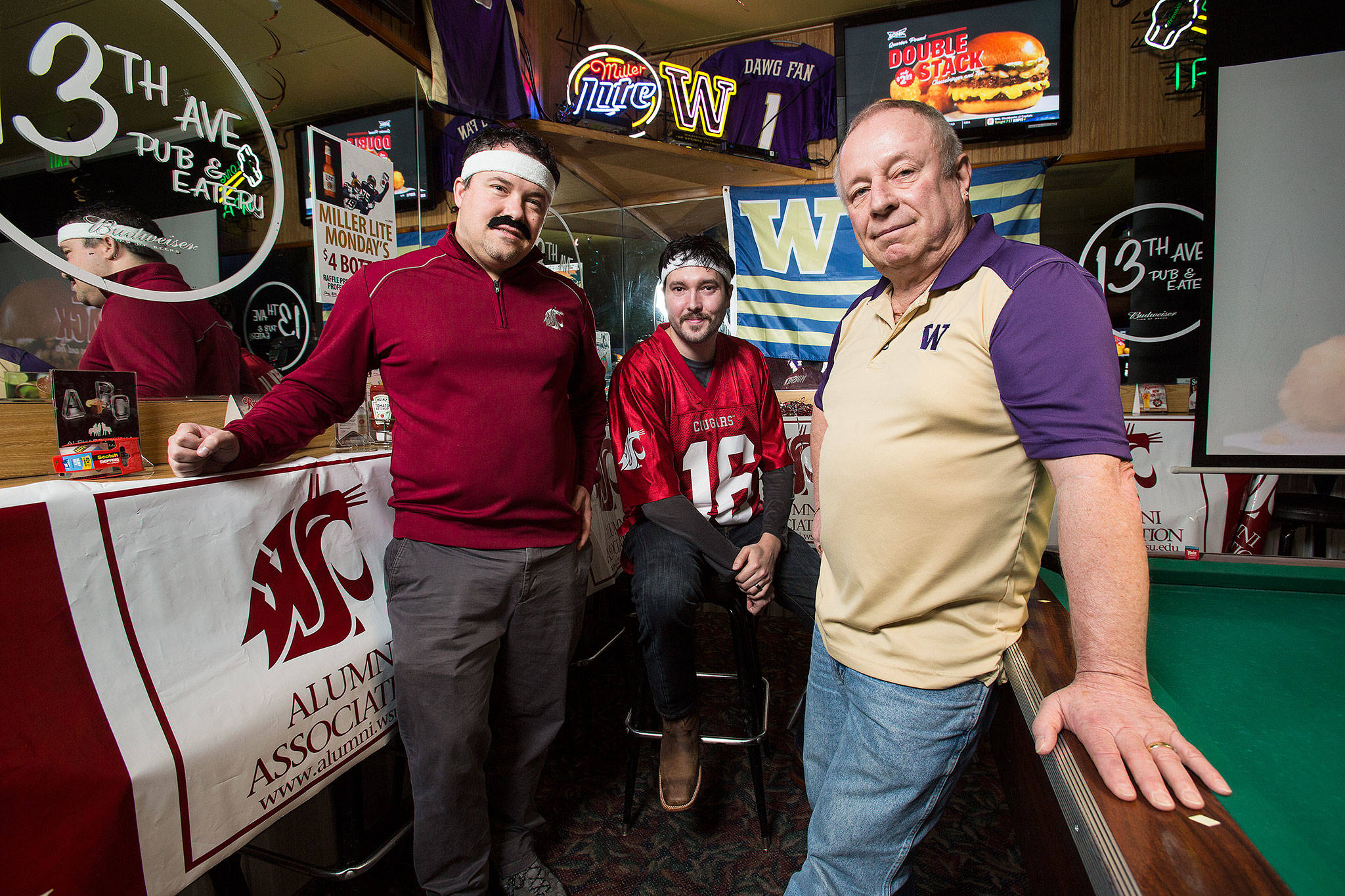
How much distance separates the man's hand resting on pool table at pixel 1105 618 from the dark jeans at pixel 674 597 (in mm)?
1158

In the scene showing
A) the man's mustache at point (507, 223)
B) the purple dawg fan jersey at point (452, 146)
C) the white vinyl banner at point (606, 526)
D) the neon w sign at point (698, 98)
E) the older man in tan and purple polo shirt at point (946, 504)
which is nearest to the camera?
the older man in tan and purple polo shirt at point (946, 504)

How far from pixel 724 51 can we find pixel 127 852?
4541 mm

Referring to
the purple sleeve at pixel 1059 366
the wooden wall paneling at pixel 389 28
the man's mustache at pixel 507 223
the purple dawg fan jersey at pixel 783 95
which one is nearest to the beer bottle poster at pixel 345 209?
the wooden wall paneling at pixel 389 28

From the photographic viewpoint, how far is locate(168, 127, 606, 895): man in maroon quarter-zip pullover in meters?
1.39

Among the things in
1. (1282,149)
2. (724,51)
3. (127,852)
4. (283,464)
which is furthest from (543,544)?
(724,51)

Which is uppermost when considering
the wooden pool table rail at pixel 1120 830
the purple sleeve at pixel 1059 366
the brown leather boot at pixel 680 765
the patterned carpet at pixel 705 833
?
the purple sleeve at pixel 1059 366

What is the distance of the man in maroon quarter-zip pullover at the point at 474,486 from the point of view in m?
1.39

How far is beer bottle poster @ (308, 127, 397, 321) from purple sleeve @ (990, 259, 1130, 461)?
70.8 inches

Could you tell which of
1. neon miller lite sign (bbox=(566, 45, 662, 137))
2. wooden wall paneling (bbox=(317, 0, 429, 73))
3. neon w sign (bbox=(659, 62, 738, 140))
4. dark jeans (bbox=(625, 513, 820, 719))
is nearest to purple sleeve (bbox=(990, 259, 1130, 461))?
dark jeans (bbox=(625, 513, 820, 719))

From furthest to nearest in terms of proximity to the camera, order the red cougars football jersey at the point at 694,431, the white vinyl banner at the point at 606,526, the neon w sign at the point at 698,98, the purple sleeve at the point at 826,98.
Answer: the purple sleeve at the point at 826,98, the neon w sign at the point at 698,98, the white vinyl banner at the point at 606,526, the red cougars football jersey at the point at 694,431

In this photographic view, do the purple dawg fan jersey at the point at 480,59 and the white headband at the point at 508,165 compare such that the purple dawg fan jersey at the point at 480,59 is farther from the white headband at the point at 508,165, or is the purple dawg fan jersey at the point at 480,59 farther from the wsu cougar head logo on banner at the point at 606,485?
the wsu cougar head logo on banner at the point at 606,485

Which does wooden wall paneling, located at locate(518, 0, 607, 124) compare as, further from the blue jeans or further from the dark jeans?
the blue jeans

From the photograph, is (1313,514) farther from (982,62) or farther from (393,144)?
(393,144)

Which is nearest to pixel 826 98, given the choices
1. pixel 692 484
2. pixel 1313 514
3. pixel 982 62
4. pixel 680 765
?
pixel 982 62
